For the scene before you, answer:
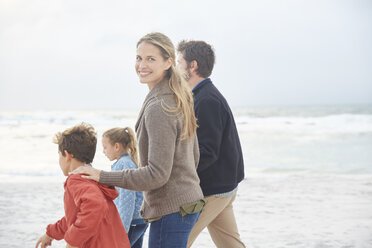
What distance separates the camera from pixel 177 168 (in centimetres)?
192

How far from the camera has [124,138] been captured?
9.87ft

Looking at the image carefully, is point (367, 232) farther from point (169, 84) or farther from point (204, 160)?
point (169, 84)

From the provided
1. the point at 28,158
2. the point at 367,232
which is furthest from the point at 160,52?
the point at 28,158

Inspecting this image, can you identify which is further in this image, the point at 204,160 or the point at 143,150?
the point at 204,160

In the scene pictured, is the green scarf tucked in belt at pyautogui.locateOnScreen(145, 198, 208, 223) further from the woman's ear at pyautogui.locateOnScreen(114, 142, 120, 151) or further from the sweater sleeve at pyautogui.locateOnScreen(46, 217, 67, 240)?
the woman's ear at pyautogui.locateOnScreen(114, 142, 120, 151)

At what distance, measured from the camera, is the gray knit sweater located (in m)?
1.79

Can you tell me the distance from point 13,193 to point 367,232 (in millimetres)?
5442

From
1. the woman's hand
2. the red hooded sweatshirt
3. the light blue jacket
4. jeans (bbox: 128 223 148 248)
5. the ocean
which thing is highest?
the woman's hand

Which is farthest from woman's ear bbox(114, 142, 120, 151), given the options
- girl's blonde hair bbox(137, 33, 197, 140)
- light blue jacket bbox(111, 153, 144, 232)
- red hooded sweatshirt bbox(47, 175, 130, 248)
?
girl's blonde hair bbox(137, 33, 197, 140)

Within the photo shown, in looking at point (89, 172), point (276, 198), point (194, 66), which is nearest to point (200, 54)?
point (194, 66)

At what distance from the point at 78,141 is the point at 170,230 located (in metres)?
0.58

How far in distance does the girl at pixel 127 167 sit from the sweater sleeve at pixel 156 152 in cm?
95

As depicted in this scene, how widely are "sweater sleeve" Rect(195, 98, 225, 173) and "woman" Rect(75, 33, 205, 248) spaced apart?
39 centimetres

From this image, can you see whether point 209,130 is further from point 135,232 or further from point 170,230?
point 135,232
